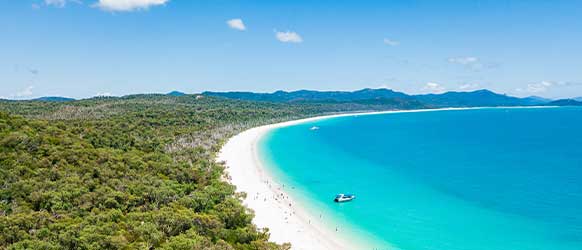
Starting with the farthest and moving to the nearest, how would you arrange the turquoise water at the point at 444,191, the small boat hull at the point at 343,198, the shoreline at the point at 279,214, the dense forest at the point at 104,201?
the small boat hull at the point at 343,198, the turquoise water at the point at 444,191, the shoreline at the point at 279,214, the dense forest at the point at 104,201

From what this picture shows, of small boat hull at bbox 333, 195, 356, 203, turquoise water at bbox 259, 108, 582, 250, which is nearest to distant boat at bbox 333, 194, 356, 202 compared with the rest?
small boat hull at bbox 333, 195, 356, 203

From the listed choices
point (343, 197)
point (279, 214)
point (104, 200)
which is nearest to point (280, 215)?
point (279, 214)

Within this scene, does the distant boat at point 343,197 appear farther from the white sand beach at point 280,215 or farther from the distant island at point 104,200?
the distant island at point 104,200

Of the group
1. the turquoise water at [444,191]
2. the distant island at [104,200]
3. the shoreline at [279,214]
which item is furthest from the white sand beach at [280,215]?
the distant island at [104,200]

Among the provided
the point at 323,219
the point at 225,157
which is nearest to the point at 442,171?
the point at 323,219

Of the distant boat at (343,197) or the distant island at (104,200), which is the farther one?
the distant boat at (343,197)

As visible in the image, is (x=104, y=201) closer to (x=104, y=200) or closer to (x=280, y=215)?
(x=104, y=200)

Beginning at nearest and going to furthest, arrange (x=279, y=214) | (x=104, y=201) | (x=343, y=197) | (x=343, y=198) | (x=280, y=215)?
(x=104, y=201), (x=280, y=215), (x=279, y=214), (x=343, y=198), (x=343, y=197)

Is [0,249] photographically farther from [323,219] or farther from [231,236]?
[323,219]
